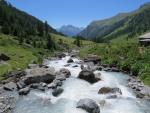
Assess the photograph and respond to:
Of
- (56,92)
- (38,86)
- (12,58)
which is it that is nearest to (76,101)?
(56,92)

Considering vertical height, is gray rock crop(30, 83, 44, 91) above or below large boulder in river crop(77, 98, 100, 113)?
above

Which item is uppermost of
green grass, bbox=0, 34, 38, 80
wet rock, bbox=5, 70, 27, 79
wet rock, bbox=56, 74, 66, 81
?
green grass, bbox=0, 34, 38, 80

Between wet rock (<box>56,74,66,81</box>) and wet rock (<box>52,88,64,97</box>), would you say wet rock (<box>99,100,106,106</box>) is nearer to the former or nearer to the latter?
wet rock (<box>52,88,64,97</box>)

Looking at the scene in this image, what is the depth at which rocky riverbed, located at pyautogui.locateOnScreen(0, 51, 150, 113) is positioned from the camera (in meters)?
37.3

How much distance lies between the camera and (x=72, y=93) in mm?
45562

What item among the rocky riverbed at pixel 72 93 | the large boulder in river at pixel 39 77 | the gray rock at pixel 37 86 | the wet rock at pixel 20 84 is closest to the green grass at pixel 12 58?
the rocky riverbed at pixel 72 93

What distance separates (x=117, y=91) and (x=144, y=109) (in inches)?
311

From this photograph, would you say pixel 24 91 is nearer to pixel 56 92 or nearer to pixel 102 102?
pixel 56 92

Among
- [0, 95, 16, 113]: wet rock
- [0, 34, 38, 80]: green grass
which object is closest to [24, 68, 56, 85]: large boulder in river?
[0, 95, 16, 113]: wet rock

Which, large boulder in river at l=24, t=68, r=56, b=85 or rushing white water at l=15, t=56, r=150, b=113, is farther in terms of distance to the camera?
large boulder in river at l=24, t=68, r=56, b=85

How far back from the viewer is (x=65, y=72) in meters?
61.9

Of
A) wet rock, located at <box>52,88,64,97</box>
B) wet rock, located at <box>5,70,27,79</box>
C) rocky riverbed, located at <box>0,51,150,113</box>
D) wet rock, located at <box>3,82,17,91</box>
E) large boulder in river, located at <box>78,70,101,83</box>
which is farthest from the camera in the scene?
wet rock, located at <box>5,70,27,79</box>

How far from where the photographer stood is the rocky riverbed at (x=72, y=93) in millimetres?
37344

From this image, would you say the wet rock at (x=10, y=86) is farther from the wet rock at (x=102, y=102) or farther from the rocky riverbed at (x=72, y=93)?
the wet rock at (x=102, y=102)
